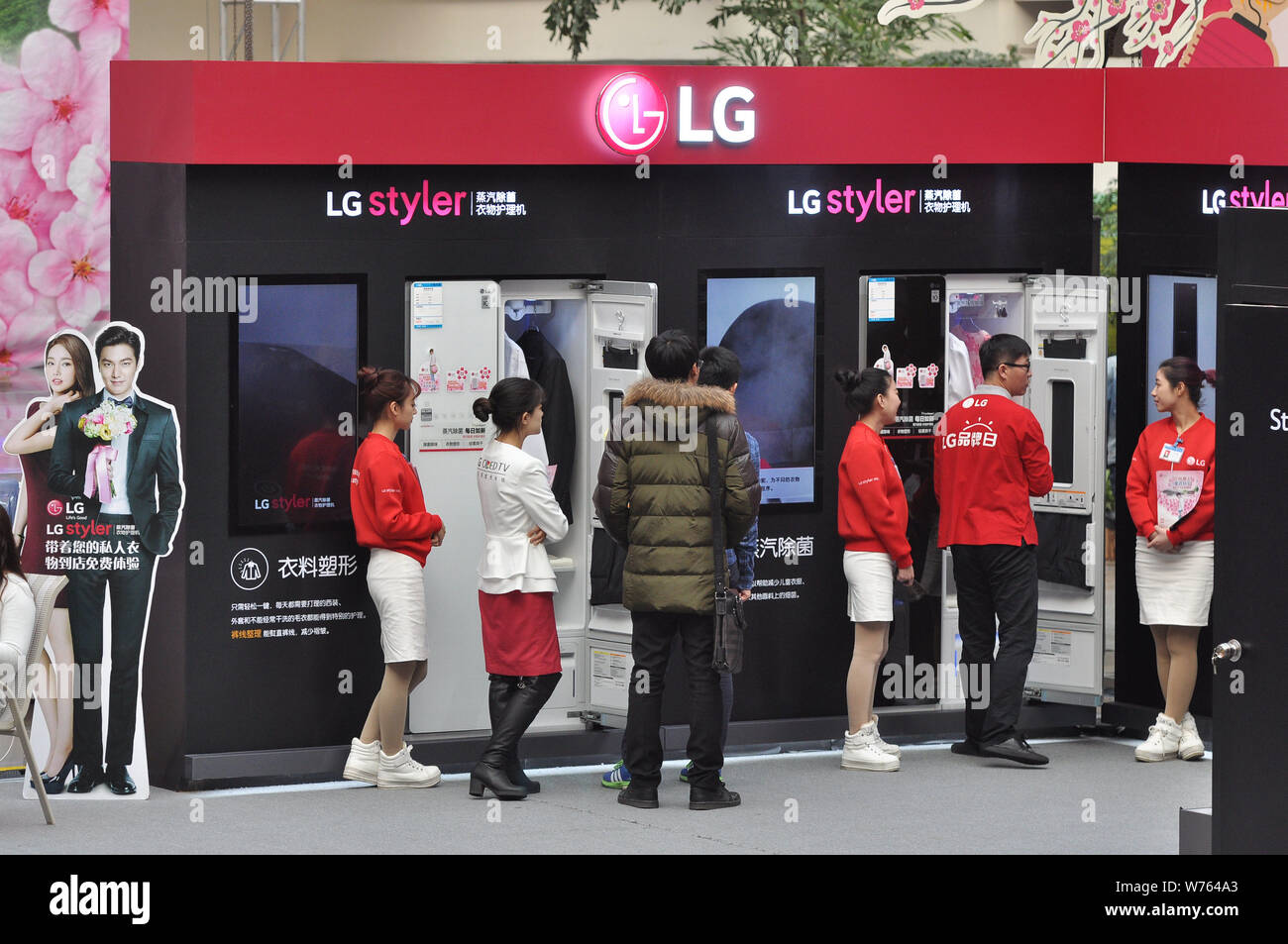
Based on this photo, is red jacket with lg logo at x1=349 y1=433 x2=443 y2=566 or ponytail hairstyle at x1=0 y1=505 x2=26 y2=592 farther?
red jacket with lg logo at x1=349 y1=433 x2=443 y2=566

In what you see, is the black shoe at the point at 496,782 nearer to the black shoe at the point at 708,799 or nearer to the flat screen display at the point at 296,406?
the black shoe at the point at 708,799

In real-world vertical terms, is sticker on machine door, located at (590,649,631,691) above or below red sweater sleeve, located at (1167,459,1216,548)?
below

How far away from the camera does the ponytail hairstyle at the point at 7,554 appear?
6.73 metres

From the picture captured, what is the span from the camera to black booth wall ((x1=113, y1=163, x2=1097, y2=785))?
7254 mm

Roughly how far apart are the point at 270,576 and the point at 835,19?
355 inches

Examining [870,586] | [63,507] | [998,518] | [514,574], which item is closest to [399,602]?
[514,574]

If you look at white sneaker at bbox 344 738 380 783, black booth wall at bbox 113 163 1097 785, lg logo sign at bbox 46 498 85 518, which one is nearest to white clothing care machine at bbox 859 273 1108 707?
black booth wall at bbox 113 163 1097 785

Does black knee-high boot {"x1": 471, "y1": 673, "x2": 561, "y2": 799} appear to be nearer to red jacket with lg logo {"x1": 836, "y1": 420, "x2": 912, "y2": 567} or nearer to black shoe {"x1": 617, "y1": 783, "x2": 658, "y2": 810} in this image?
black shoe {"x1": 617, "y1": 783, "x2": 658, "y2": 810}

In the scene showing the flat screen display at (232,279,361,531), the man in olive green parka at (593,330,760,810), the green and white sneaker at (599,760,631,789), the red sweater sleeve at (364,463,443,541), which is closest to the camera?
the man in olive green parka at (593,330,760,810)

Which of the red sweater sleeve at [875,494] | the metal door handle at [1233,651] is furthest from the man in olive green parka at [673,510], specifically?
the metal door handle at [1233,651]

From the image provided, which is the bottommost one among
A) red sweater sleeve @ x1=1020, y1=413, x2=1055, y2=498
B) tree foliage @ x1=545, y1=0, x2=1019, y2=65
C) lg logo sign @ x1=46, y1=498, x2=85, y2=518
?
lg logo sign @ x1=46, y1=498, x2=85, y2=518

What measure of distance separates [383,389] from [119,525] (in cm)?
113

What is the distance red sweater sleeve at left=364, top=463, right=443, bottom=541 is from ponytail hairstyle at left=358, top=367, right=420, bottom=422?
0.22 m
